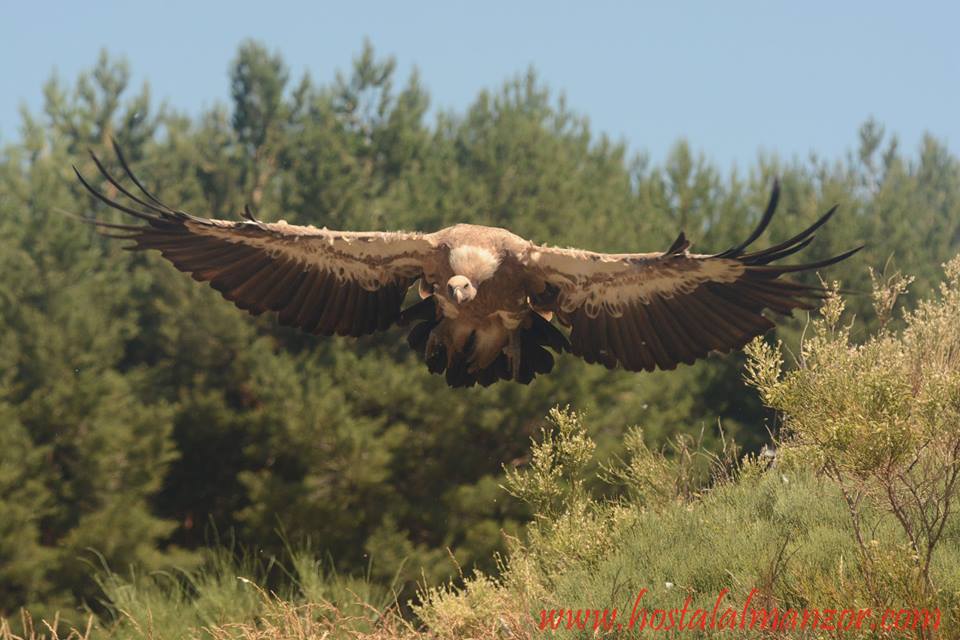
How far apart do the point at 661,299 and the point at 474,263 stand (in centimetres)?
128

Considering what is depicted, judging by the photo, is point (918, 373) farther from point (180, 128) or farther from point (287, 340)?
point (180, 128)

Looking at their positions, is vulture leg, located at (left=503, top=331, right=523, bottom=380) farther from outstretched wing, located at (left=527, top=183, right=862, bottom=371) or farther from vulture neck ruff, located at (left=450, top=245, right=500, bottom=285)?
vulture neck ruff, located at (left=450, top=245, right=500, bottom=285)

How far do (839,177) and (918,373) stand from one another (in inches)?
914

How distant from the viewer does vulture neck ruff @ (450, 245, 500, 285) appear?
7559mm

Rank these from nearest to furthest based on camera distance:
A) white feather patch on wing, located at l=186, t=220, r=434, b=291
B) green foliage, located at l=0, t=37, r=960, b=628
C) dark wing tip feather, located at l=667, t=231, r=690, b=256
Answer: dark wing tip feather, located at l=667, t=231, r=690, b=256
white feather patch on wing, located at l=186, t=220, r=434, b=291
green foliage, located at l=0, t=37, r=960, b=628

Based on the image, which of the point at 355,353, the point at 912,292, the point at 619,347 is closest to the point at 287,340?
the point at 355,353

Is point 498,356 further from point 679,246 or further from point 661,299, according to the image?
point 679,246

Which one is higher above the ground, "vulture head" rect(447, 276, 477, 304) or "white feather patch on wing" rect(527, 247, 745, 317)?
"white feather patch on wing" rect(527, 247, 745, 317)

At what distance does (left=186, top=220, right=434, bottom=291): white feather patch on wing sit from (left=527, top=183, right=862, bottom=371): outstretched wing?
0.94 meters

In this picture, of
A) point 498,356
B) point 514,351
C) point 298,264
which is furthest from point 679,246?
point 298,264

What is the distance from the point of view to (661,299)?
7770mm

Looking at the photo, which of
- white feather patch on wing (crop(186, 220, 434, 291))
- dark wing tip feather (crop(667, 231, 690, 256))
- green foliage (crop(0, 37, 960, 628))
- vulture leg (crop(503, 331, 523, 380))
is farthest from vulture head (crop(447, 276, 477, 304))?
green foliage (crop(0, 37, 960, 628))

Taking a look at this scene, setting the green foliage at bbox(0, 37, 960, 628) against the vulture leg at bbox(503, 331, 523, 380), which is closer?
the vulture leg at bbox(503, 331, 523, 380)

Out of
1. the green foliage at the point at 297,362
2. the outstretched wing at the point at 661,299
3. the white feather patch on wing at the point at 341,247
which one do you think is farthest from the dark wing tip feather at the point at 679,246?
the green foliage at the point at 297,362
